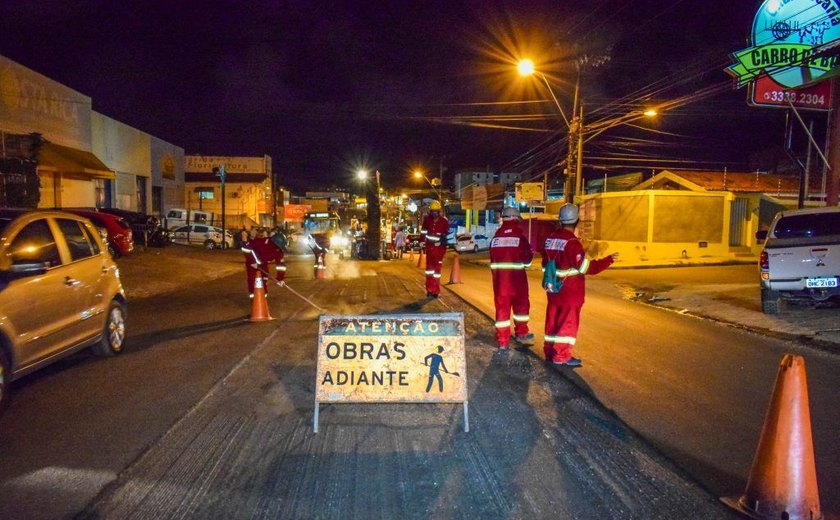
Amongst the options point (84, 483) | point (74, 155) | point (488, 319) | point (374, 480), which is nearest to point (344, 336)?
point (374, 480)

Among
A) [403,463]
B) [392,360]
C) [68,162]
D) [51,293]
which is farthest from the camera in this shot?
[68,162]

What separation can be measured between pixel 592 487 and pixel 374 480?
143 centimetres

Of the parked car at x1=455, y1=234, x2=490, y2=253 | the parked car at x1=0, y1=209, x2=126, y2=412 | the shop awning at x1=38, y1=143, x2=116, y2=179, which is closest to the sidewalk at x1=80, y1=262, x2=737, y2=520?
the parked car at x1=0, y1=209, x2=126, y2=412

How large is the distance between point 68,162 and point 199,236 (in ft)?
46.2

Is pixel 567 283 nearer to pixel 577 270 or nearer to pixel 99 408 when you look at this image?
pixel 577 270

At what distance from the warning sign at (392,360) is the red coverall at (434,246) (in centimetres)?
772

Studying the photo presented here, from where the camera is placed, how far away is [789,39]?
1368 centimetres

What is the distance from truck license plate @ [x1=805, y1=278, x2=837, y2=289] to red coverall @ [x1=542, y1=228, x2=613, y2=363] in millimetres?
5275

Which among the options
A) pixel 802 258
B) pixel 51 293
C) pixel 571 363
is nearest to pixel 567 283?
pixel 571 363

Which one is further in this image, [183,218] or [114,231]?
[183,218]

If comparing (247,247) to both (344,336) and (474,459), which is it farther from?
(474,459)

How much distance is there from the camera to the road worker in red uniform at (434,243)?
42.3ft

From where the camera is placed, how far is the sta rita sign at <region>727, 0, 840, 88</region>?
13.2 metres

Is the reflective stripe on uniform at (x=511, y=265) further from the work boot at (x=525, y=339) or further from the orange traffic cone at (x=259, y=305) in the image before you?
the orange traffic cone at (x=259, y=305)
